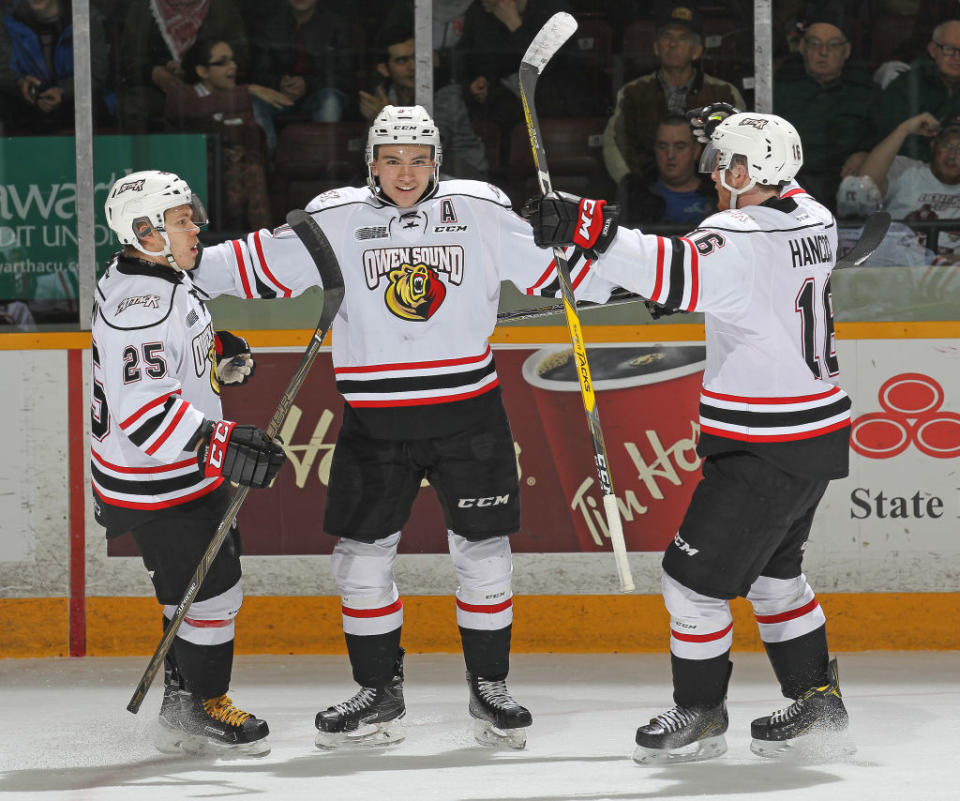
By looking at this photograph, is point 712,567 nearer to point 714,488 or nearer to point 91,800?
point 714,488

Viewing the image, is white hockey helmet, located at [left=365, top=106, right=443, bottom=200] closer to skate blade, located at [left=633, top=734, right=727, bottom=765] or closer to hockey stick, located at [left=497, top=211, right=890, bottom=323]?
hockey stick, located at [left=497, top=211, right=890, bottom=323]

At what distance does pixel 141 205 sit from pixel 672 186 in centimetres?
173

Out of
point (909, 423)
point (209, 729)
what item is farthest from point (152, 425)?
point (909, 423)

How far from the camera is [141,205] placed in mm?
3160

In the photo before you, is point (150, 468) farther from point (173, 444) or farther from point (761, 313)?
point (761, 313)

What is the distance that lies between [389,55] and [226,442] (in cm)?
166

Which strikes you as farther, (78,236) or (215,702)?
Answer: (78,236)

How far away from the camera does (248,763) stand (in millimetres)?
3186

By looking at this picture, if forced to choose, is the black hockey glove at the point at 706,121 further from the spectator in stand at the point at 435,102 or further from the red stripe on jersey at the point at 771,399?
the spectator in stand at the point at 435,102

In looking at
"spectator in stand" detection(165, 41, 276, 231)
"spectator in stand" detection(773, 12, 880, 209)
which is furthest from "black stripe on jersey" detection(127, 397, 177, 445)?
"spectator in stand" detection(773, 12, 880, 209)

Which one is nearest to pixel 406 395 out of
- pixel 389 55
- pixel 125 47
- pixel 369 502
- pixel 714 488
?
pixel 369 502

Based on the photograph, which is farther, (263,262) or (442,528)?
(442,528)

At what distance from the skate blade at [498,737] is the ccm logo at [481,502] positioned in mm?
485

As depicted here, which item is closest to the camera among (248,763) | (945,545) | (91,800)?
(91,800)
